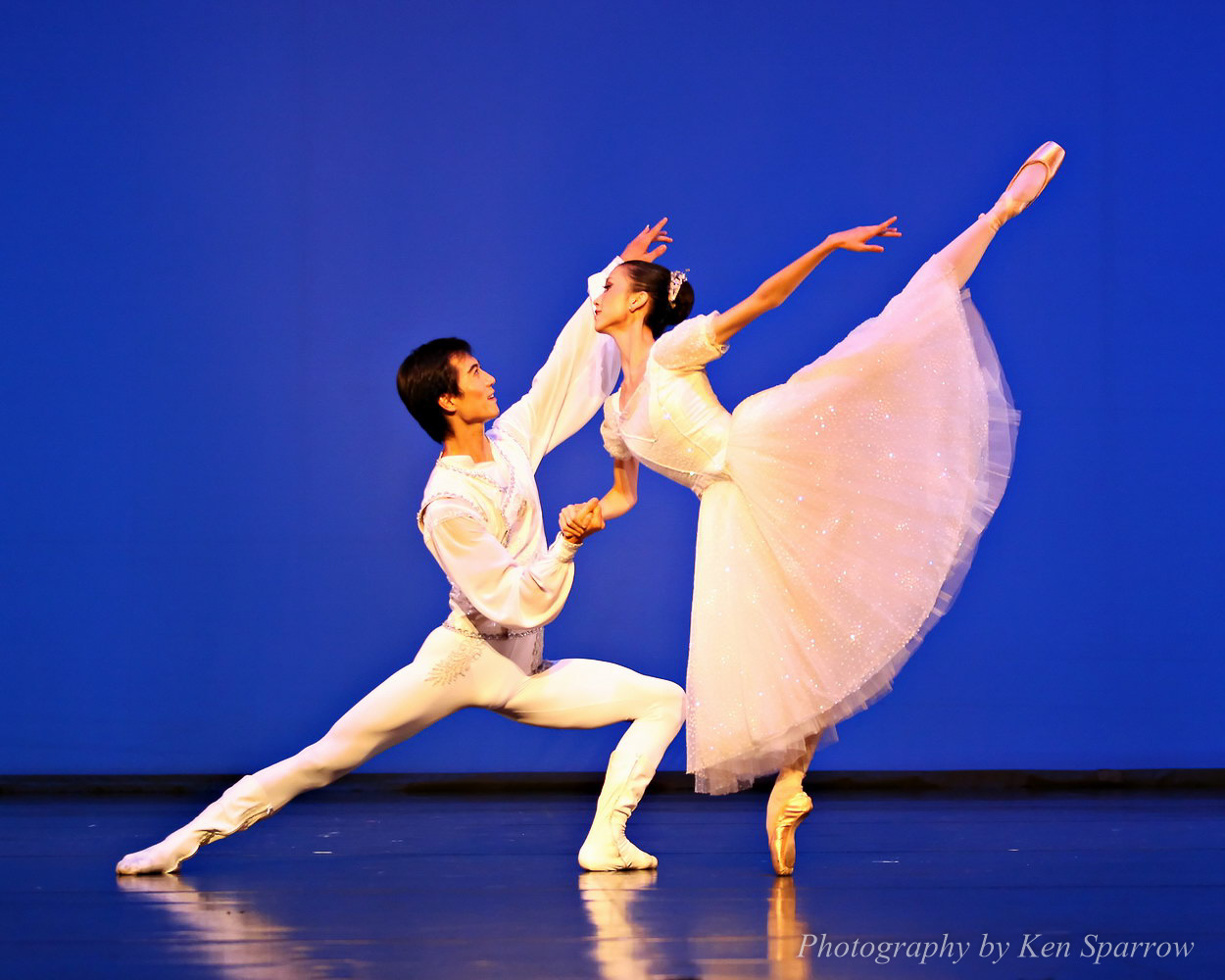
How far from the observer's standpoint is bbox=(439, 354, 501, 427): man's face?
2.82 metres

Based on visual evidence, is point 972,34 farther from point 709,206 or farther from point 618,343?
point 618,343

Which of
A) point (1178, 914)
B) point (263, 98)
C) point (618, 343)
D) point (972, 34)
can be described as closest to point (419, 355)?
point (618, 343)

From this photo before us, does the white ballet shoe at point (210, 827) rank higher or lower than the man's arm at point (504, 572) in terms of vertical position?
lower

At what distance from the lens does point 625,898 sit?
2.35 m

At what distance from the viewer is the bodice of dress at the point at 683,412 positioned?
264cm

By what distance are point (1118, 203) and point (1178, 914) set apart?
2.93m

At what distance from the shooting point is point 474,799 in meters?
4.33

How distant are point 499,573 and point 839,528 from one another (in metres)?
0.65

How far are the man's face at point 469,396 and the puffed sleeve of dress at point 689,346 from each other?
37cm

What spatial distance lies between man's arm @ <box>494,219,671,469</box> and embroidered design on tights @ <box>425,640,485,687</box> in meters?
0.48

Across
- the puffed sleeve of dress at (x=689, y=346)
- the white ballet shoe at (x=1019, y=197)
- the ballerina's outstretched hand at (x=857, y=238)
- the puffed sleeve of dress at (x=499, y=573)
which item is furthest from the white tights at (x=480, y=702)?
the white ballet shoe at (x=1019, y=197)

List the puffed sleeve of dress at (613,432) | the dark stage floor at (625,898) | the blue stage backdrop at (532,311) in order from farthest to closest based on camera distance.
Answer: the blue stage backdrop at (532,311) < the puffed sleeve of dress at (613,432) < the dark stage floor at (625,898)

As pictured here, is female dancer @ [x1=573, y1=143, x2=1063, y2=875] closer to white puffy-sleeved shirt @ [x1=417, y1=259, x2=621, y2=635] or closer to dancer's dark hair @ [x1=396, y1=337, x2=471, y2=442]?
white puffy-sleeved shirt @ [x1=417, y1=259, x2=621, y2=635]

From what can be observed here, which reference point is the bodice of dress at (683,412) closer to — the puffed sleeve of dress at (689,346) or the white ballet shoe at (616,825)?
the puffed sleeve of dress at (689,346)
